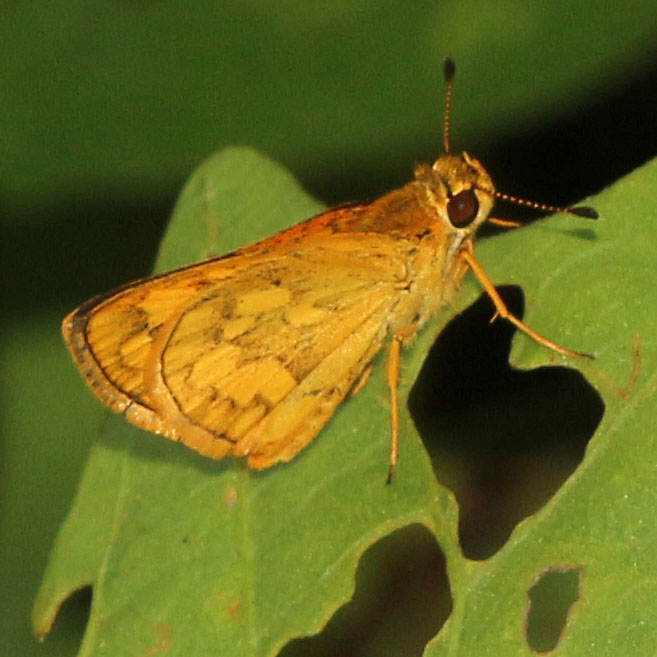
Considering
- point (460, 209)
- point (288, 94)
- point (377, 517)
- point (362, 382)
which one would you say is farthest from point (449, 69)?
point (377, 517)

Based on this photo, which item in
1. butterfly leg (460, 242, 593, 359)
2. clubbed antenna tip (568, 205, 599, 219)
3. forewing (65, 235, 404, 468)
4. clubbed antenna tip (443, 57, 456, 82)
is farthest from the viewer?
clubbed antenna tip (443, 57, 456, 82)

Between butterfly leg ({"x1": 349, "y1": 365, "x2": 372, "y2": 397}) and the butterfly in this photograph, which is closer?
the butterfly

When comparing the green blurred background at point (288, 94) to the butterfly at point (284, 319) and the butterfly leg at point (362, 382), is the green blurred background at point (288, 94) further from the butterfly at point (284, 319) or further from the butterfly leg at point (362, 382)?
the butterfly leg at point (362, 382)

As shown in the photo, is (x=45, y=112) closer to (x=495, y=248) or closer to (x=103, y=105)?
(x=103, y=105)

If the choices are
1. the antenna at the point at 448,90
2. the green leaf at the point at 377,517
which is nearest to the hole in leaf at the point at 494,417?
the antenna at the point at 448,90

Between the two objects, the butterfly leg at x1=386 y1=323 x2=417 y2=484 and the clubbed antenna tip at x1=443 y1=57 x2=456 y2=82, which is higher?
the clubbed antenna tip at x1=443 y1=57 x2=456 y2=82

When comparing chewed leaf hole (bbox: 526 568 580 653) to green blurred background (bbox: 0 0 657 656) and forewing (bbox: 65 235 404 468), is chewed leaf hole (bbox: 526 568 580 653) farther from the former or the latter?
green blurred background (bbox: 0 0 657 656)

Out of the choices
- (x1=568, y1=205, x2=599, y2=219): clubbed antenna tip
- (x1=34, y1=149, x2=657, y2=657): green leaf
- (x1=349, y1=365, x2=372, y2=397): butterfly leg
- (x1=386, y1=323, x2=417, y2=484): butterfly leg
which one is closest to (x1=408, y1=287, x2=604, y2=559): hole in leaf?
(x1=349, y1=365, x2=372, y2=397): butterfly leg
